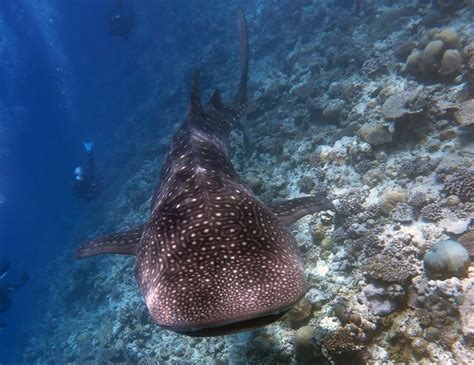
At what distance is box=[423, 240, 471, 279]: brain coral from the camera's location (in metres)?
4.38

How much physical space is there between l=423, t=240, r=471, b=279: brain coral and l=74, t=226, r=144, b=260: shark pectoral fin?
4247 millimetres

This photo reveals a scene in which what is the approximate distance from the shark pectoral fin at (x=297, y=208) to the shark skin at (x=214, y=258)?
0.10 feet

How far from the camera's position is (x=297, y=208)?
15.3 ft

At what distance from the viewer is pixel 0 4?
1852 inches

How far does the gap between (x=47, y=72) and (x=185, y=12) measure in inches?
2984

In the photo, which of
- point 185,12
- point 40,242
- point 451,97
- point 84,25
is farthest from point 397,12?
point 84,25

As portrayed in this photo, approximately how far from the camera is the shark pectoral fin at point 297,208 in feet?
14.6

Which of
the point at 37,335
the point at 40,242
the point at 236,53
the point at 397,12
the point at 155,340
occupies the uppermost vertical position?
the point at 397,12

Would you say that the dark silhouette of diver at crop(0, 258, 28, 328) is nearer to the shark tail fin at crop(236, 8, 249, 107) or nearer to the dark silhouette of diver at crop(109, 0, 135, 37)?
→ the shark tail fin at crop(236, 8, 249, 107)

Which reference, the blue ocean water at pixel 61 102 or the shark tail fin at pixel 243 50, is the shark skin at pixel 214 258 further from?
the blue ocean water at pixel 61 102

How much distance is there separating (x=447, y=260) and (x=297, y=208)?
6.97 ft

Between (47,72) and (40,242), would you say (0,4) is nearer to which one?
(40,242)

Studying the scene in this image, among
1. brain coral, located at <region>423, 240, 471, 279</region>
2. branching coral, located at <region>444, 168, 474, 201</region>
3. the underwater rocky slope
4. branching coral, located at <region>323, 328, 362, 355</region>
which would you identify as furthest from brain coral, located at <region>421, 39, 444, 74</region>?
branching coral, located at <region>323, 328, 362, 355</region>

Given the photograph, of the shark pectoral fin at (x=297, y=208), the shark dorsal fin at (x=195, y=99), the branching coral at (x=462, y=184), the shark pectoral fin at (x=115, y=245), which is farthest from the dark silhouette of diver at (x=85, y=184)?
the branching coral at (x=462, y=184)
